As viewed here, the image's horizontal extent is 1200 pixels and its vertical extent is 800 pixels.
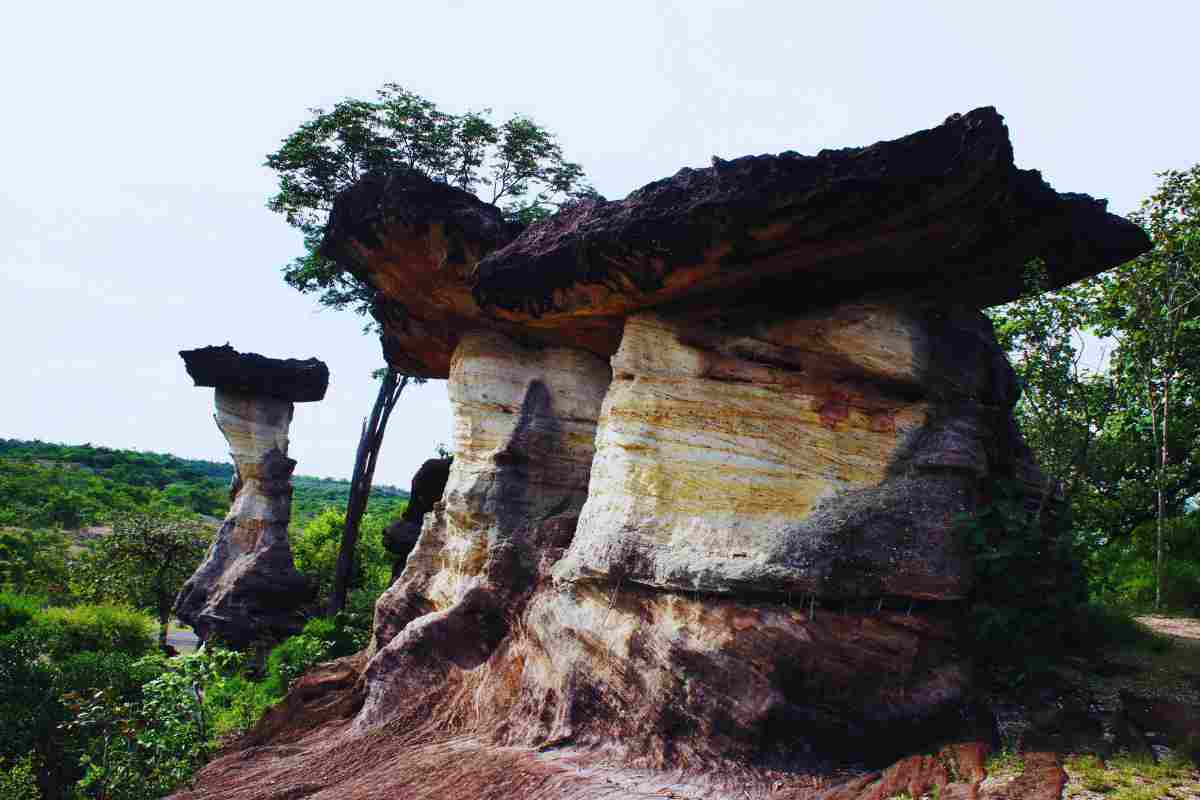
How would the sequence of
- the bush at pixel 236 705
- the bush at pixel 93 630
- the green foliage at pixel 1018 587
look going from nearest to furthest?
the green foliage at pixel 1018 587
the bush at pixel 236 705
the bush at pixel 93 630

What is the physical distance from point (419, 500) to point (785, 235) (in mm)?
12623

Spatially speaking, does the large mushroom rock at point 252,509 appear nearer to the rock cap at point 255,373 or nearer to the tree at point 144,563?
the rock cap at point 255,373

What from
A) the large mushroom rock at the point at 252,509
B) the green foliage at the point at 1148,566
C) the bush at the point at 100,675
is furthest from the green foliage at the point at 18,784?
the green foliage at the point at 1148,566

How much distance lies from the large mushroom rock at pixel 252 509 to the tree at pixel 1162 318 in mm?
18028

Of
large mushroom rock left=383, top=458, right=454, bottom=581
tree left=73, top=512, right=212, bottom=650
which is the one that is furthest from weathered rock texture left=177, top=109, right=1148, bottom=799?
tree left=73, top=512, right=212, bottom=650

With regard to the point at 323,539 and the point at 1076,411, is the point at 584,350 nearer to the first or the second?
the point at 1076,411

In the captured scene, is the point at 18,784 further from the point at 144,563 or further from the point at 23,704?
the point at 144,563

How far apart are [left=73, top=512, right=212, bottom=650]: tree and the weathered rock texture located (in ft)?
52.3

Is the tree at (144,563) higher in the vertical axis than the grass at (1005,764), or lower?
lower

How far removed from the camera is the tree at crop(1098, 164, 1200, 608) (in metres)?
13.0

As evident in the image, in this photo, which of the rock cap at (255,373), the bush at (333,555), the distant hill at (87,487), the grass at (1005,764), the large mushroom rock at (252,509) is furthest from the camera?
the distant hill at (87,487)

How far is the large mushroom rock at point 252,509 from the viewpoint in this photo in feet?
64.0

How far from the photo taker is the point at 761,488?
8711mm

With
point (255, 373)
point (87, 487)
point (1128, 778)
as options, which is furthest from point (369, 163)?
point (87, 487)
